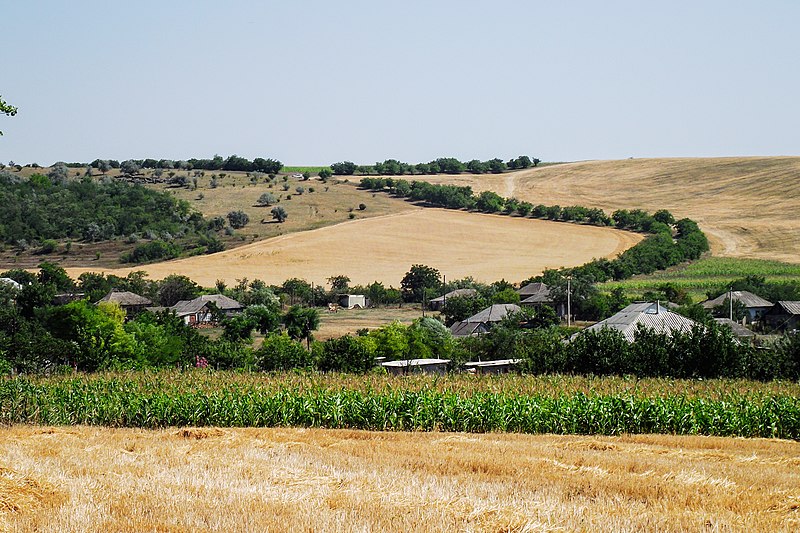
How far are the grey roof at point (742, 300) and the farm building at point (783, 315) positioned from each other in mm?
1672

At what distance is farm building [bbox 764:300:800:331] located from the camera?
74.6 meters

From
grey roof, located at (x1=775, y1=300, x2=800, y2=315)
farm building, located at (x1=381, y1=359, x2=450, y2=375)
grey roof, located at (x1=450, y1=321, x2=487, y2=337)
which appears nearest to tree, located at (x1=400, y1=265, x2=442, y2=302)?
grey roof, located at (x1=450, y1=321, x2=487, y2=337)

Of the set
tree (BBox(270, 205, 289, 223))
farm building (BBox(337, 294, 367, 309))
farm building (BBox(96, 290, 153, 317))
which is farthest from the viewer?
tree (BBox(270, 205, 289, 223))

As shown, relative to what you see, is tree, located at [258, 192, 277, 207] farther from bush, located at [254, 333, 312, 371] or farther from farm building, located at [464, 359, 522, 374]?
farm building, located at [464, 359, 522, 374]

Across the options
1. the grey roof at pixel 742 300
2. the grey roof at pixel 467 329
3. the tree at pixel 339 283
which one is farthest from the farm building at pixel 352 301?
the grey roof at pixel 742 300

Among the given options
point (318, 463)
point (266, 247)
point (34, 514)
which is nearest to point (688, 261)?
point (266, 247)

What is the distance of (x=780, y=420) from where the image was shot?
30.0 meters

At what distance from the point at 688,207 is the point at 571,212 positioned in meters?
16.8

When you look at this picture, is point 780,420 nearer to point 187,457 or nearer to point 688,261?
point 187,457

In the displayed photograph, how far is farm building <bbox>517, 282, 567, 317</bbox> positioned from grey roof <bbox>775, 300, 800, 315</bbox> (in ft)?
Result: 58.1

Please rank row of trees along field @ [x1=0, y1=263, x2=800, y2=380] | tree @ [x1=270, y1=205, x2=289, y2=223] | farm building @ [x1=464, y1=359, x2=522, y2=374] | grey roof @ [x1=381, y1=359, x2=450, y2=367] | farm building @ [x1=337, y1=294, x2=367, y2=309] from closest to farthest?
row of trees along field @ [x1=0, y1=263, x2=800, y2=380] → farm building @ [x1=464, y1=359, x2=522, y2=374] → grey roof @ [x1=381, y1=359, x2=450, y2=367] → farm building @ [x1=337, y1=294, x2=367, y2=309] → tree @ [x1=270, y1=205, x2=289, y2=223]

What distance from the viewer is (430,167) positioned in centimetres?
18825

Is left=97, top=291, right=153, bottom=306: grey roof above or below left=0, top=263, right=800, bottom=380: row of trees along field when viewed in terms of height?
below

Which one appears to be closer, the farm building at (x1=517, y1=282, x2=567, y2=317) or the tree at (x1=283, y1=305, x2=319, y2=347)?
the tree at (x1=283, y1=305, x2=319, y2=347)
